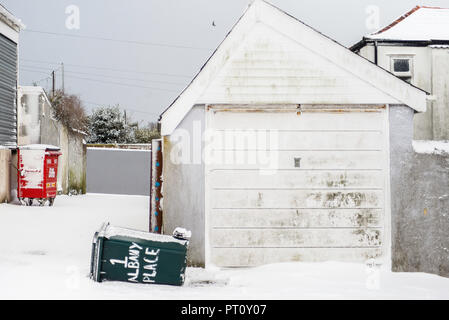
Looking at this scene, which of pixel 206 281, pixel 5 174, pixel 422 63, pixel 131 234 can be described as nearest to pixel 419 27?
pixel 422 63

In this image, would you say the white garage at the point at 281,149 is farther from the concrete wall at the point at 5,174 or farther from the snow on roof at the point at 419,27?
the concrete wall at the point at 5,174

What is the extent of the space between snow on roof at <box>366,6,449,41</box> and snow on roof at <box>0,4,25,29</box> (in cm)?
1146

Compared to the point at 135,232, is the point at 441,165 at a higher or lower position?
higher

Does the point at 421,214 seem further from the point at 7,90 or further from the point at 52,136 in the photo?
the point at 52,136

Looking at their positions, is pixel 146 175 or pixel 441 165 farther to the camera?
pixel 146 175

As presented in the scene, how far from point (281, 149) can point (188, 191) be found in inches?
66.5

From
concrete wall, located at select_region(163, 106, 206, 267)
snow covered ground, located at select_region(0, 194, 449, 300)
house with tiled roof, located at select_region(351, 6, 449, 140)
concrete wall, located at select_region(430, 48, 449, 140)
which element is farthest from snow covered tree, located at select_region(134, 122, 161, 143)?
concrete wall, located at select_region(163, 106, 206, 267)

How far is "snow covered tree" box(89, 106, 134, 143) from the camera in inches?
1506

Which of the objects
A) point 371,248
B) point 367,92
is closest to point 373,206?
point 371,248

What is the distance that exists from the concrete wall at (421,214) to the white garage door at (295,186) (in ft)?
0.89
